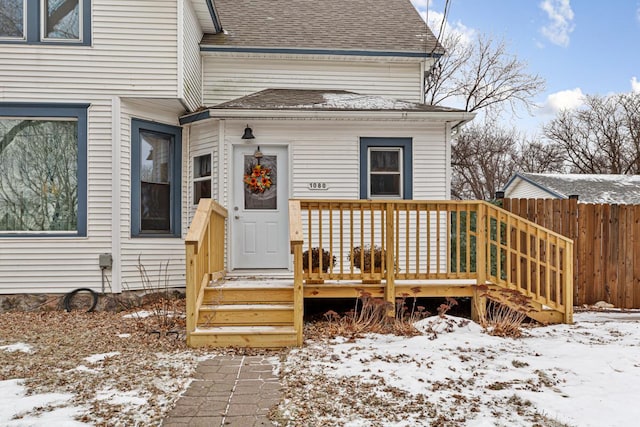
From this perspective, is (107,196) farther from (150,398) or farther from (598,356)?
(598,356)

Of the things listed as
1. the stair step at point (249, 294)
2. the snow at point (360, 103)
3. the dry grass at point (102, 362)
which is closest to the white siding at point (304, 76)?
the snow at point (360, 103)

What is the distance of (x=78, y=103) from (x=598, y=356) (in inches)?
279

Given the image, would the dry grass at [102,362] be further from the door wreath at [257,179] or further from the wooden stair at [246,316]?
the door wreath at [257,179]

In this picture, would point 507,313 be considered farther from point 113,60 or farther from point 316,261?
point 113,60

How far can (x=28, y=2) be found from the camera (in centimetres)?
627

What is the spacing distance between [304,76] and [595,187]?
507 inches

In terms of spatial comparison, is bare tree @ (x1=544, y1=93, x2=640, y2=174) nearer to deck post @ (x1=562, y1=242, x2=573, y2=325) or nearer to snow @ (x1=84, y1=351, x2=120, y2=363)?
deck post @ (x1=562, y1=242, x2=573, y2=325)

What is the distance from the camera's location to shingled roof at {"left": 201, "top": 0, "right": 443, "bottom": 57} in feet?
26.6

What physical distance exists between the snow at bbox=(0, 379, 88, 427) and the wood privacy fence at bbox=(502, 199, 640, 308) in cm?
655

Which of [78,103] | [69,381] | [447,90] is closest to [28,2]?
[78,103]

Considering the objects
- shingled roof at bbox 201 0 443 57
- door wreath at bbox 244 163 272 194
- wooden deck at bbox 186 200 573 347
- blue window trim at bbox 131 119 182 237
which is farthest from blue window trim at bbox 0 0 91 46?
wooden deck at bbox 186 200 573 347

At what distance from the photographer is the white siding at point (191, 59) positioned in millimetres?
6801

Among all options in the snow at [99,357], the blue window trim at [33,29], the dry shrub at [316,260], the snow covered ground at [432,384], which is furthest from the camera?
the blue window trim at [33,29]

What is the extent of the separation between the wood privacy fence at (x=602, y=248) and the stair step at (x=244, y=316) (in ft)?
14.6
